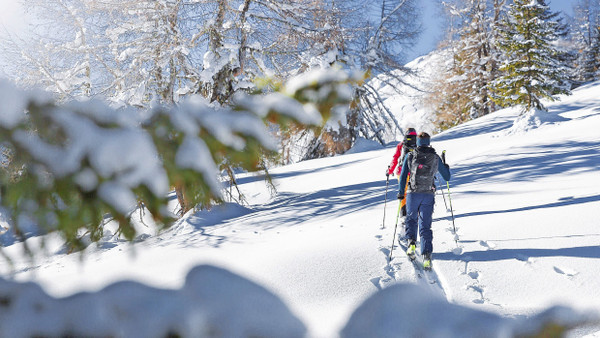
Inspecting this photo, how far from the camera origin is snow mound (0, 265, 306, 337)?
28.0 inches

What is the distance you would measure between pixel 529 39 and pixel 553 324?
68.7 feet

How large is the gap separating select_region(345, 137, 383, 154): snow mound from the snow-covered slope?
513 centimetres

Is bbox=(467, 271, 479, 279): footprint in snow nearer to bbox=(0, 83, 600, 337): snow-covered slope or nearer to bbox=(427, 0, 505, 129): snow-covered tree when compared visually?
bbox=(0, 83, 600, 337): snow-covered slope

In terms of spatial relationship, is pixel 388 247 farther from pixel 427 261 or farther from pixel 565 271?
pixel 565 271

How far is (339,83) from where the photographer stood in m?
1.13

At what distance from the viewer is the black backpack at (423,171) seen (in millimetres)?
4551

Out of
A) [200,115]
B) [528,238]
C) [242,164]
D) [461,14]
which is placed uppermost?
[461,14]

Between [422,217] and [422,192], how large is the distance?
12.9 inches

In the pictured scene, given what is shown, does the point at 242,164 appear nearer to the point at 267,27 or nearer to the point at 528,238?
the point at 528,238

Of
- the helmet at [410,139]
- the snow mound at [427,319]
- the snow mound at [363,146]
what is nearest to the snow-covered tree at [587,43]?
the snow mound at [363,146]

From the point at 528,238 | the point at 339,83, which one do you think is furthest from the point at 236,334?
the point at 528,238

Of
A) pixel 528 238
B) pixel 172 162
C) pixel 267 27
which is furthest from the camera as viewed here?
pixel 267 27

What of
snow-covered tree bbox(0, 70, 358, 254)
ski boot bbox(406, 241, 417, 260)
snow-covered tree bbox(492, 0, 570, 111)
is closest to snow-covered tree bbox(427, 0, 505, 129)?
snow-covered tree bbox(492, 0, 570, 111)

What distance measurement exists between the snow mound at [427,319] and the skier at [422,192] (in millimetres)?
3949
